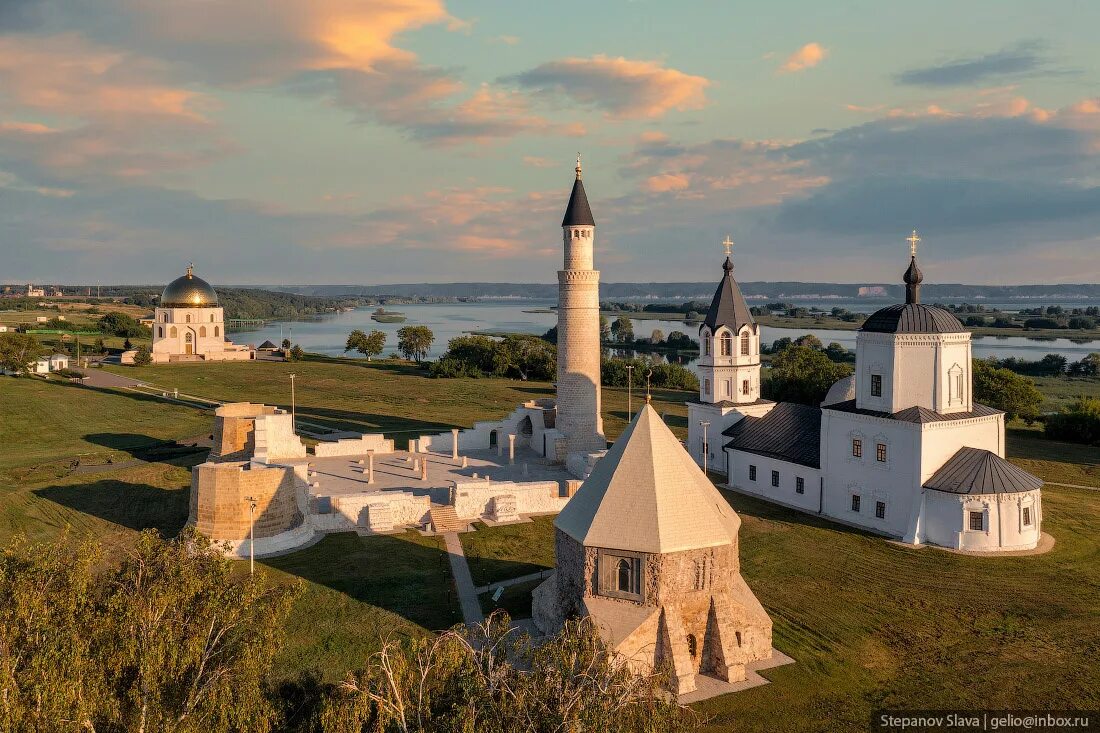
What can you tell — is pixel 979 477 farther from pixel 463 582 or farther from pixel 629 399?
pixel 463 582

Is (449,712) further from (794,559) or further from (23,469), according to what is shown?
(23,469)

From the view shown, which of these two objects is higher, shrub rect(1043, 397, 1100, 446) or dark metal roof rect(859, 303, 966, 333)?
dark metal roof rect(859, 303, 966, 333)

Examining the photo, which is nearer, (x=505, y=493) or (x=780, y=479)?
(x=505, y=493)

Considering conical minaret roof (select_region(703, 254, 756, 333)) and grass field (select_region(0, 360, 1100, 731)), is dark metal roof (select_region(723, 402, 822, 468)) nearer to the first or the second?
grass field (select_region(0, 360, 1100, 731))

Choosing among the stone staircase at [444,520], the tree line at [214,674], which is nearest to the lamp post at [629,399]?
the stone staircase at [444,520]

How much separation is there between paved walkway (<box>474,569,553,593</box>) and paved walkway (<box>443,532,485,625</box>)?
11.4 inches

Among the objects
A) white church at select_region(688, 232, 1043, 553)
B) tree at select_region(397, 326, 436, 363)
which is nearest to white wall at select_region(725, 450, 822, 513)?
white church at select_region(688, 232, 1043, 553)

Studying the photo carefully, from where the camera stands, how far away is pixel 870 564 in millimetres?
26219

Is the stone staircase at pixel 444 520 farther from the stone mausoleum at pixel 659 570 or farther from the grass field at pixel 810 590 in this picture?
the stone mausoleum at pixel 659 570

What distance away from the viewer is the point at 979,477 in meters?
27.3

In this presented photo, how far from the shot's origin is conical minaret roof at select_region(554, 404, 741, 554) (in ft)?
61.0

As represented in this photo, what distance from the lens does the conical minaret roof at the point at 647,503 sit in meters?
18.6

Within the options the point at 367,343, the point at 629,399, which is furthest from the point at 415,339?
the point at 629,399

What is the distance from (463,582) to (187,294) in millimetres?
78388
